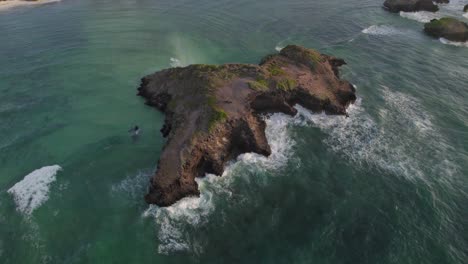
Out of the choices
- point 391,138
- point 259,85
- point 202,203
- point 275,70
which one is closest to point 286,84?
point 275,70

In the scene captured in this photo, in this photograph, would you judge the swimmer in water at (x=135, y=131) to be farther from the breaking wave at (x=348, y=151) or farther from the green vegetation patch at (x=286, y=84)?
the green vegetation patch at (x=286, y=84)

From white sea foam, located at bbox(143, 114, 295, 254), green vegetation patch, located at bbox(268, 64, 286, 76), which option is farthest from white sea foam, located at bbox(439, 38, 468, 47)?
white sea foam, located at bbox(143, 114, 295, 254)

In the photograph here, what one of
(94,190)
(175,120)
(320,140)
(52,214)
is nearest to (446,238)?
(320,140)

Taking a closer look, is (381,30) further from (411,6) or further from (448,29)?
(411,6)

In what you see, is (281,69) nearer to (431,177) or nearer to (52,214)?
(431,177)

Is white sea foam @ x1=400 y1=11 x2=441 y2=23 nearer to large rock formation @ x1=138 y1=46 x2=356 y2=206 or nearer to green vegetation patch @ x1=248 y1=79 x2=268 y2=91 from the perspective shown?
large rock formation @ x1=138 y1=46 x2=356 y2=206

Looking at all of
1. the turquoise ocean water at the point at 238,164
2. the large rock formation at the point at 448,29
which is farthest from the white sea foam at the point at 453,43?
the turquoise ocean water at the point at 238,164

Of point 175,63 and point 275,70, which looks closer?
point 275,70
